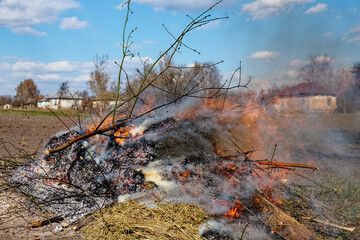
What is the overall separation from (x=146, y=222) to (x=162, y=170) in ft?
2.92

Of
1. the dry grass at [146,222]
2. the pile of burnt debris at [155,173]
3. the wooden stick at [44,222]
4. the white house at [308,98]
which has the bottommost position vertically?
the wooden stick at [44,222]

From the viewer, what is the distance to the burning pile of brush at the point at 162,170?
4438mm

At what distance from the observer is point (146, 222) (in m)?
4.04

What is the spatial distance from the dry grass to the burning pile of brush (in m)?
0.15

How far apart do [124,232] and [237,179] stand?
1.68 meters

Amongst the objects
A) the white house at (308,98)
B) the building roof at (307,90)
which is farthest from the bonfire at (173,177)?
the building roof at (307,90)

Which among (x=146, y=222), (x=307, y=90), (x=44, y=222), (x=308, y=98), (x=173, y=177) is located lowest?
(x=44, y=222)

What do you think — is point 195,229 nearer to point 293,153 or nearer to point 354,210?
point 354,210

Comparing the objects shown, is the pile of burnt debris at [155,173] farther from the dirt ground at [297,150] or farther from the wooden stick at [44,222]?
the dirt ground at [297,150]

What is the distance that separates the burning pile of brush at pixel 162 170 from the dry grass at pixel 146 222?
0.51ft

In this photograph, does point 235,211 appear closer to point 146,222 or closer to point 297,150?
point 146,222

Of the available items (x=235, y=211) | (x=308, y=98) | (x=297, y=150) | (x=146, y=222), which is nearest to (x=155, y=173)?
(x=146, y=222)

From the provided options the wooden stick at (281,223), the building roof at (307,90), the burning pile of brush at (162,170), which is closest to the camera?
the wooden stick at (281,223)

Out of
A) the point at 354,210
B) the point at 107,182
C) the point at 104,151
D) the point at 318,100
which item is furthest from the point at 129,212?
the point at 318,100
